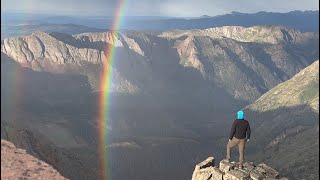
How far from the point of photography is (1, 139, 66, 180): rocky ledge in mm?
33469

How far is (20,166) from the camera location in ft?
113

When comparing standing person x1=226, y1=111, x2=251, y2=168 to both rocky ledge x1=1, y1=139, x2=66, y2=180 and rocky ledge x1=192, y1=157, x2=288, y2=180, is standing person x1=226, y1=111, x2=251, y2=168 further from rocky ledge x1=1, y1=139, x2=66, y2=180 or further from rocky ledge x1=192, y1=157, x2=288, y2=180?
rocky ledge x1=1, y1=139, x2=66, y2=180

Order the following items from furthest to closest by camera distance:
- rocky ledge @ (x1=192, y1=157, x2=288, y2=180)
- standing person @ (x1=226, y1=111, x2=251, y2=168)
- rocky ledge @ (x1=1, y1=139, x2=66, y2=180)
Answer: rocky ledge @ (x1=192, y1=157, x2=288, y2=180), standing person @ (x1=226, y1=111, x2=251, y2=168), rocky ledge @ (x1=1, y1=139, x2=66, y2=180)

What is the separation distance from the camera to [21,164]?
114 ft

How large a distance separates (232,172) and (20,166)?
4402cm

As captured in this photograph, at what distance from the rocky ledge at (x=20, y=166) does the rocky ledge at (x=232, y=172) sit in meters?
40.9

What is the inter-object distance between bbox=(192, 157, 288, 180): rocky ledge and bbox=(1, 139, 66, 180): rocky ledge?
1611 inches

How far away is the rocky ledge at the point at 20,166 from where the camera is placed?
1318 inches

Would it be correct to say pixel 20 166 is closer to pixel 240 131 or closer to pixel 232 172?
pixel 240 131

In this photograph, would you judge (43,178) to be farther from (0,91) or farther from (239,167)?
(239,167)

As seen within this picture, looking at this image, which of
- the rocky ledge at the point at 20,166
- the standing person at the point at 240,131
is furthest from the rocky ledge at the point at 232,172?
the rocky ledge at the point at 20,166

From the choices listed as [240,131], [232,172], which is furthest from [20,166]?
[232,172]

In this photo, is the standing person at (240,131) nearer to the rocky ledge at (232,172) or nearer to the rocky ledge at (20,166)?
the rocky ledge at (232,172)

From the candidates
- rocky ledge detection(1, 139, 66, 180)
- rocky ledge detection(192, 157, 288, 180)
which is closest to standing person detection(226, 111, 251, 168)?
rocky ledge detection(192, 157, 288, 180)
